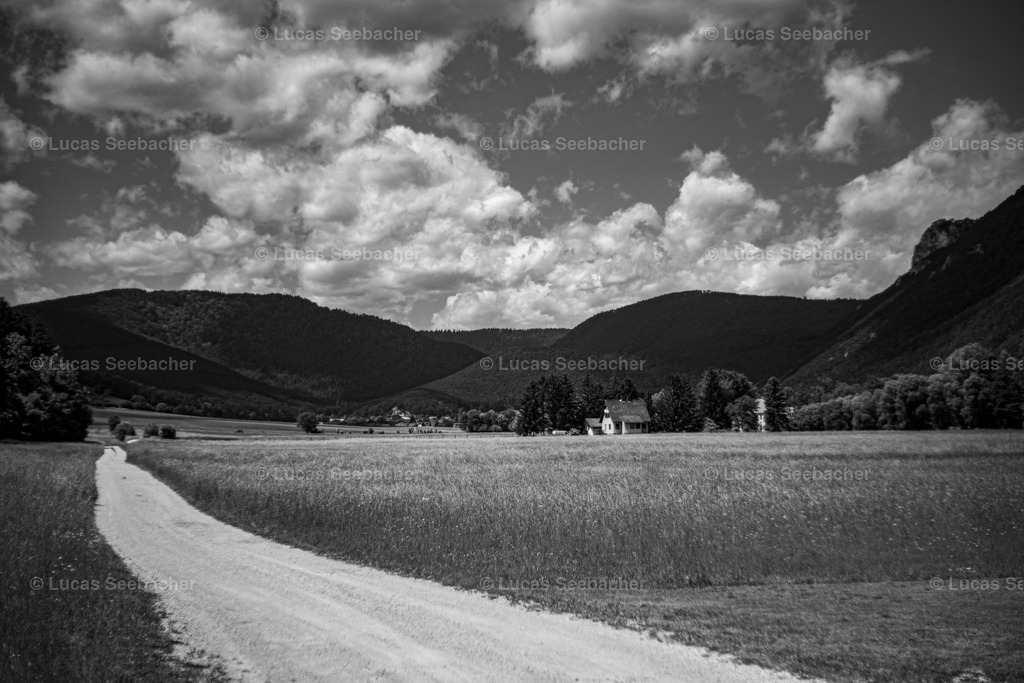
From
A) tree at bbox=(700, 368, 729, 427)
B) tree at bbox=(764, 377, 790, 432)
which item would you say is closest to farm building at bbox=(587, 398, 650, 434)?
tree at bbox=(700, 368, 729, 427)

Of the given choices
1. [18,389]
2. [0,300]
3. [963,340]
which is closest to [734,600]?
[18,389]

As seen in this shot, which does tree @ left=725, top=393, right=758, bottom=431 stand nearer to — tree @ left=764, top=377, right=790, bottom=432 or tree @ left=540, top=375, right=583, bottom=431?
tree @ left=764, top=377, right=790, bottom=432

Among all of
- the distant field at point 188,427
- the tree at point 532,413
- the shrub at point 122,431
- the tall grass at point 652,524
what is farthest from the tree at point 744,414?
the shrub at point 122,431

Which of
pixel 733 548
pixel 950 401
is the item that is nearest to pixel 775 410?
pixel 950 401

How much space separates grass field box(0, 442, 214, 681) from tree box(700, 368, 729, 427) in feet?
361

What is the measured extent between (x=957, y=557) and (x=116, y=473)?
44252mm

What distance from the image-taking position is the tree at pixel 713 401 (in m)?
115

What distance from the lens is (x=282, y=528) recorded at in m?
20.2

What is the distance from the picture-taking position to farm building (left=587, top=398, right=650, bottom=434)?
110188 millimetres

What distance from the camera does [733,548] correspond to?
52.0 ft

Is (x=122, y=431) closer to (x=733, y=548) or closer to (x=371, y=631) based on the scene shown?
(x=371, y=631)

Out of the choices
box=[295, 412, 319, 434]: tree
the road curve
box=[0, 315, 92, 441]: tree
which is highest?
box=[0, 315, 92, 441]: tree

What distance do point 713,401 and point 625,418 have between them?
19.1m

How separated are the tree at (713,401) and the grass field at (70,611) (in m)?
110
